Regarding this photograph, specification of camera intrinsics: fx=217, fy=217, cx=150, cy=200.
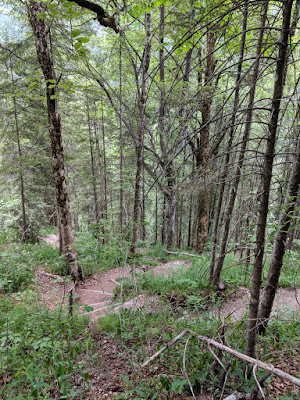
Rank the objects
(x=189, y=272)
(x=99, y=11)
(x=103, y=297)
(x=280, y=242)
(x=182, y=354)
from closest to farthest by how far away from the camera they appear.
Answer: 1. (x=280, y=242)
2. (x=182, y=354)
3. (x=99, y=11)
4. (x=103, y=297)
5. (x=189, y=272)

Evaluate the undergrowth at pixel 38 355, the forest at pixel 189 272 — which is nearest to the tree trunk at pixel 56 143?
the forest at pixel 189 272

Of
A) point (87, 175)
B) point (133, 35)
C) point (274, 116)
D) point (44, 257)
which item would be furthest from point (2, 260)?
point (133, 35)

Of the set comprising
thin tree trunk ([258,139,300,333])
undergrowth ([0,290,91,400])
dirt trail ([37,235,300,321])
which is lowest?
dirt trail ([37,235,300,321])

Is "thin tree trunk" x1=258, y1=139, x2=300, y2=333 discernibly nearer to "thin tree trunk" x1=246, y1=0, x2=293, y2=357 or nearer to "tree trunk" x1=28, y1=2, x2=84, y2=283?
"thin tree trunk" x1=246, y1=0, x2=293, y2=357

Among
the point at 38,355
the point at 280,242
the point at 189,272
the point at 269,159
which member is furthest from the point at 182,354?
the point at 189,272

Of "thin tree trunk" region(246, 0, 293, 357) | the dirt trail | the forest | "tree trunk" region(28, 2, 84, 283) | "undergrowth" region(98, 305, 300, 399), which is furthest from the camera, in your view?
"tree trunk" region(28, 2, 84, 283)

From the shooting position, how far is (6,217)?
10.8m

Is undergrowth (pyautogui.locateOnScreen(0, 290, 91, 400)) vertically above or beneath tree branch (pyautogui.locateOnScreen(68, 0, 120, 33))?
beneath

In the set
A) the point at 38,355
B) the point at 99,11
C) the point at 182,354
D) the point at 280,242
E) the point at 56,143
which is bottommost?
the point at 38,355

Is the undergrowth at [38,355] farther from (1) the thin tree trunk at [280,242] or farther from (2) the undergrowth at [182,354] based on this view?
(1) the thin tree trunk at [280,242]

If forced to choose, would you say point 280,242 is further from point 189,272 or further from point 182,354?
point 189,272

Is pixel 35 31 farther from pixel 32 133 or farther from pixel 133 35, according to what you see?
pixel 32 133

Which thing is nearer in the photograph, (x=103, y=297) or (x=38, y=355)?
(x=38, y=355)

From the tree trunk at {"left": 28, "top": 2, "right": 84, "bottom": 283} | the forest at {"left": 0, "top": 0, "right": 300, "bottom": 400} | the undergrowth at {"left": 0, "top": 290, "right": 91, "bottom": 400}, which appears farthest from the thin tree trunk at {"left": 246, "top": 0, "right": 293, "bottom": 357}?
the tree trunk at {"left": 28, "top": 2, "right": 84, "bottom": 283}
